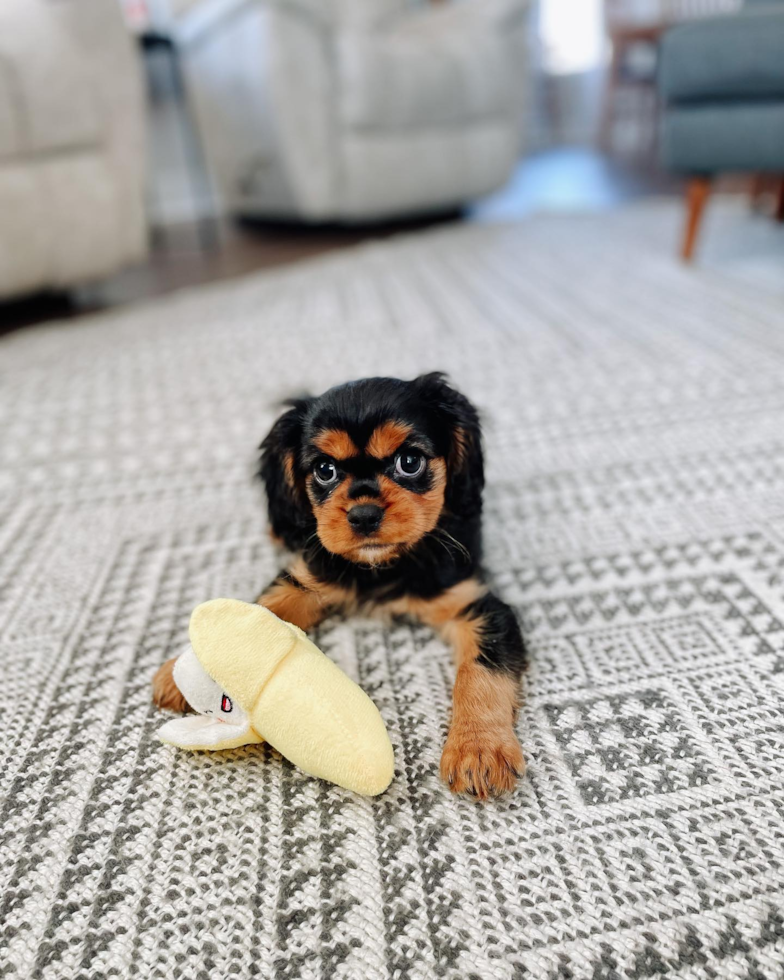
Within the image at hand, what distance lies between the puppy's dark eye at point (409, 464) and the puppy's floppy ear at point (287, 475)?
16 cm

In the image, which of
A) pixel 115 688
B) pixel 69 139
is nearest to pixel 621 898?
pixel 115 688

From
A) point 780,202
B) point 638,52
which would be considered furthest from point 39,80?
point 638,52

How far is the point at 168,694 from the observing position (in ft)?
3.14

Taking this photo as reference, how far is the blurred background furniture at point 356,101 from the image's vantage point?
362cm

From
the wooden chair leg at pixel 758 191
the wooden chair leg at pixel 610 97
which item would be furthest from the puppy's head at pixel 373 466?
the wooden chair leg at pixel 610 97

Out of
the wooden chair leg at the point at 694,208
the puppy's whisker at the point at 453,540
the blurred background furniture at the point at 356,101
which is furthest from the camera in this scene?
the blurred background furniture at the point at 356,101

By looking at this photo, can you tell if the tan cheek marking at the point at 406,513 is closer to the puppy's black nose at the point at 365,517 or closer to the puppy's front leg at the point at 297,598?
the puppy's black nose at the point at 365,517

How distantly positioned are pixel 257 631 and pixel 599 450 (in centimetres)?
99

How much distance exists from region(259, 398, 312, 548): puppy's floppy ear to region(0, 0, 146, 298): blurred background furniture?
209 cm

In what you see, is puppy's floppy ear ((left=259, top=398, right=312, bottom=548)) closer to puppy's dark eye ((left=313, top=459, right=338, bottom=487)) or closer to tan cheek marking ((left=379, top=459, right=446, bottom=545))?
puppy's dark eye ((left=313, top=459, right=338, bottom=487))

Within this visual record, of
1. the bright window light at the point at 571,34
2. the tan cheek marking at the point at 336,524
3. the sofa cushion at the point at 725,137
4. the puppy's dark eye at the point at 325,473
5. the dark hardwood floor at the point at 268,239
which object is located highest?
the bright window light at the point at 571,34

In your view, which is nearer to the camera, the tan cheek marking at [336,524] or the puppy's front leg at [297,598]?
the tan cheek marking at [336,524]

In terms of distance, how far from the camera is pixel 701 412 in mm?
1701

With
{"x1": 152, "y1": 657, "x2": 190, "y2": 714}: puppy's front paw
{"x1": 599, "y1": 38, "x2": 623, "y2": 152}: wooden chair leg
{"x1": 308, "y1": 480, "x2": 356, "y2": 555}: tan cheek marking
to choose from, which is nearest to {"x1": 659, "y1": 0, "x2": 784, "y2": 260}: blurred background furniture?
{"x1": 308, "y1": 480, "x2": 356, "y2": 555}: tan cheek marking
